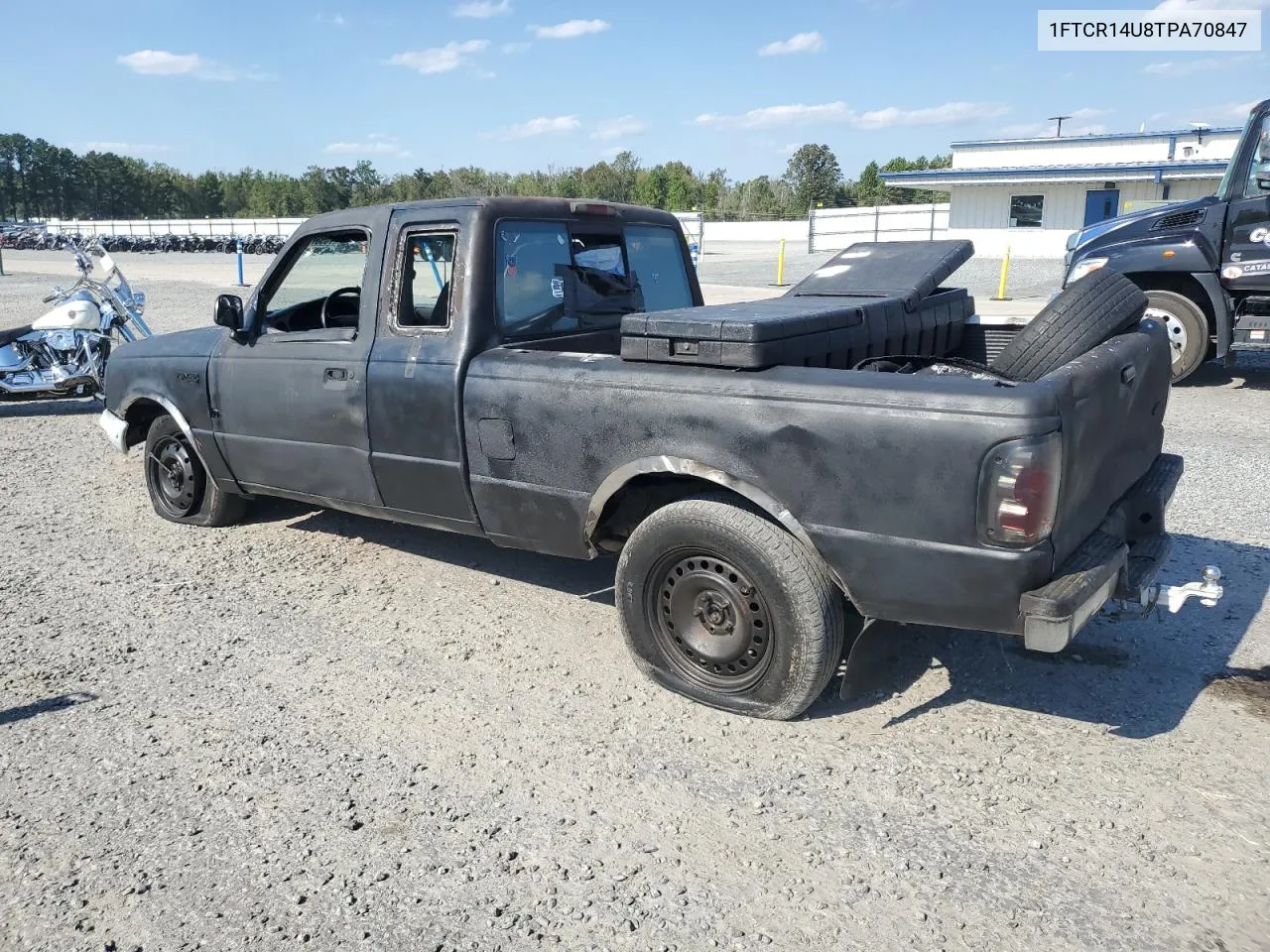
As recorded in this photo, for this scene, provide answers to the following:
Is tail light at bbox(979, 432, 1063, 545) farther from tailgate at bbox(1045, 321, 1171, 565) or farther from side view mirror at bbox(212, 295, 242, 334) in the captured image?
side view mirror at bbox(212, 295, 242, 334)

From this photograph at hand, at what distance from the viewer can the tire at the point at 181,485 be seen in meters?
5.82

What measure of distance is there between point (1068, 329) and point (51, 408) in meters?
10.6

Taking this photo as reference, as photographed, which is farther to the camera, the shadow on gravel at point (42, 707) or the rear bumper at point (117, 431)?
the rear bumper at point (117, 431)

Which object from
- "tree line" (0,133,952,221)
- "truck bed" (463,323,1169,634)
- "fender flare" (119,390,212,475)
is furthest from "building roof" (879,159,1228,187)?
"fender flare" (119,390,212,475)

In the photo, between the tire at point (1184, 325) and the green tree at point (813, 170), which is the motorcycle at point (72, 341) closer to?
the tire at point (1184, 325)

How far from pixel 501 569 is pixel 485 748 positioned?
183 centimetres

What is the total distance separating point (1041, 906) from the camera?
2547mm

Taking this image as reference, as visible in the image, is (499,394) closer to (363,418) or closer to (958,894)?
(363,418)

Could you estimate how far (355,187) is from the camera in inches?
3231

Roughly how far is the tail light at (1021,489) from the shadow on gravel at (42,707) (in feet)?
11.5

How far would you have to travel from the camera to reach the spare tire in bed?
3486 mm

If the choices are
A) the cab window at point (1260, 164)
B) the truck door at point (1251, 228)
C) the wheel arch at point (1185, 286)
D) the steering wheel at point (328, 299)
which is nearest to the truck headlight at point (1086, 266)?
the wheel arch at point (1185, 286)

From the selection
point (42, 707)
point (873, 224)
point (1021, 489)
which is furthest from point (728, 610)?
point (873, 224)

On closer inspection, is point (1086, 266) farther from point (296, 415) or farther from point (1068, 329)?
point (296, 415)
